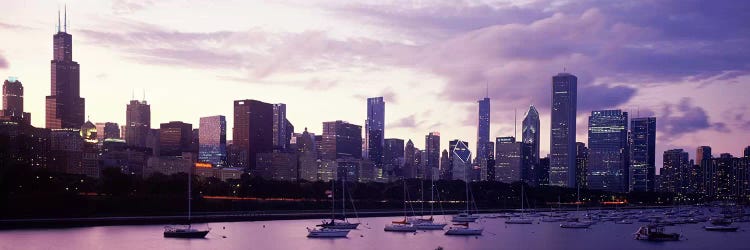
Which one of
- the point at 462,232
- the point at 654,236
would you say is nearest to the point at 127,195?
the point at 462,232

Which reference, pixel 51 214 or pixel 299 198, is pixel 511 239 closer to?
pixel 51 214

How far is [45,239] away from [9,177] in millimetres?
43324

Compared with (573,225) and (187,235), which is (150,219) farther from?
(573,225)

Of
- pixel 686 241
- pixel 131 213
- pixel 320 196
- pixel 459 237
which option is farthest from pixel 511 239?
pixel 320 196

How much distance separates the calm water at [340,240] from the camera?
89000 mm

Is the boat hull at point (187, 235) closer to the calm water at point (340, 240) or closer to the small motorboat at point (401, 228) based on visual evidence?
the calm water at point (340, 240)

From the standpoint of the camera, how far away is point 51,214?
120688 millimetres

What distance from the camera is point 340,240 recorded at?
10088 cm

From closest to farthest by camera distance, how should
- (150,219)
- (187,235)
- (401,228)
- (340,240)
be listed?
(187,235) < (340,240) < (401,228) < (150,219)

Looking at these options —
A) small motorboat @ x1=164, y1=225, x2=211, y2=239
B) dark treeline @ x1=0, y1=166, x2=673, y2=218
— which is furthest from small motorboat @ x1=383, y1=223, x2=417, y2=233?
small motorboat @ x1=164, y1=225, x2=211, y2=239

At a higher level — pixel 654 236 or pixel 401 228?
pixel 654 236

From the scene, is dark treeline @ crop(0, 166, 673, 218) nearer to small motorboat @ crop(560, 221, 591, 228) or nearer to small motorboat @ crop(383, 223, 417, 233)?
small motorboat @ crop(383, 223, 417, 233)

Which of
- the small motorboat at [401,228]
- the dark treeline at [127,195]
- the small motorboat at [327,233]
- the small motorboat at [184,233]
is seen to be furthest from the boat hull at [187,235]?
the dark treeline at [127,195]

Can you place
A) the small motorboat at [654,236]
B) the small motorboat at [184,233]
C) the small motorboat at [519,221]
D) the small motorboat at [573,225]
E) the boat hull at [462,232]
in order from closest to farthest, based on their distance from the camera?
the small motorboat at [184,233] < the small motorboat at [654,236] < the boat hull at [462,232] < the small motorboat at [573,225] < the small motorboat at [519,221]
